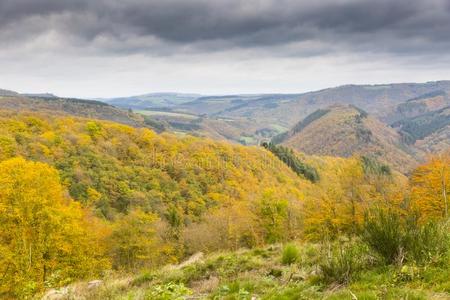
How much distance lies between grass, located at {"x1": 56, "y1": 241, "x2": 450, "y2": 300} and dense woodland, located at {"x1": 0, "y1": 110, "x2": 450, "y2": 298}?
0.81m

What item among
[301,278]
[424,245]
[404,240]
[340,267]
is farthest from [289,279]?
[424,245]

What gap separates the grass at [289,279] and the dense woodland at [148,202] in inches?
31.7

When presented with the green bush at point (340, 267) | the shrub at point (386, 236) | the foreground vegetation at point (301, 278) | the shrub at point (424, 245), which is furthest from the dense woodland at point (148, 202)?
the foreground vegetation at point (301, 278)

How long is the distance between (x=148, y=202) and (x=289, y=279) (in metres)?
72.6

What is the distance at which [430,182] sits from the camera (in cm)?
3478

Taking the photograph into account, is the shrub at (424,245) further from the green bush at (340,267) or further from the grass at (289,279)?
the green bush at (340,267)

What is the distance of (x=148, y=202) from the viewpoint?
79.0 m

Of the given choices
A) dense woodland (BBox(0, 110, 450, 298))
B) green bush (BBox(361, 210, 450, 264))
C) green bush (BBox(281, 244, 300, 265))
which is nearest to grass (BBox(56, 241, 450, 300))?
green bush (BBox(281, 244, 300, 265))

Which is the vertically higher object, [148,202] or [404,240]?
[404,240]

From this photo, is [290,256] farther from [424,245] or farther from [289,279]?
[424,245]

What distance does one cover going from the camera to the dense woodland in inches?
1083

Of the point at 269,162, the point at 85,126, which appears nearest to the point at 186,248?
the point at 85,126

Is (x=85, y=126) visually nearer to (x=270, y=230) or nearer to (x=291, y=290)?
(x=270, y=230)

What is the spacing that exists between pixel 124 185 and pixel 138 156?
26319mm
